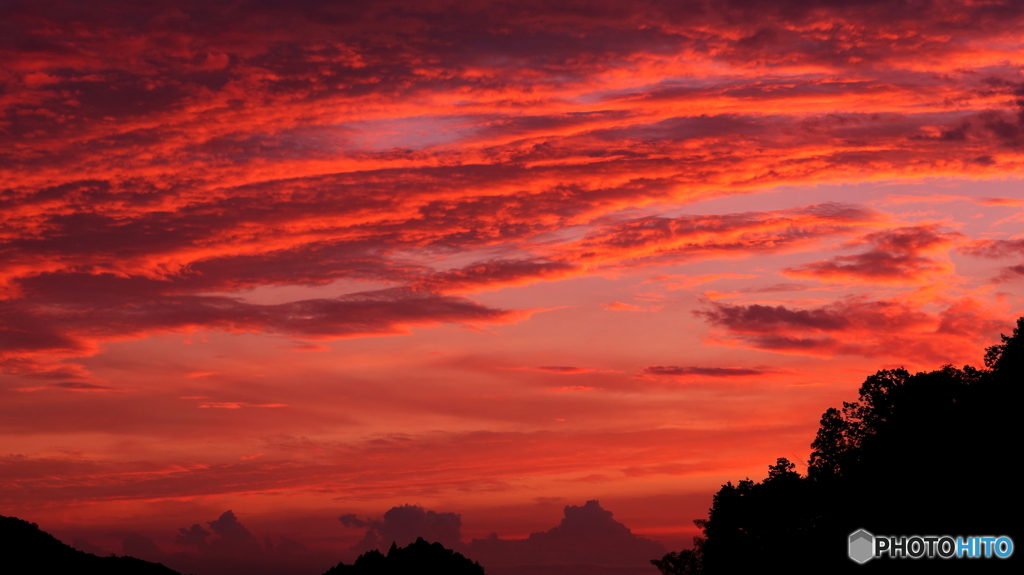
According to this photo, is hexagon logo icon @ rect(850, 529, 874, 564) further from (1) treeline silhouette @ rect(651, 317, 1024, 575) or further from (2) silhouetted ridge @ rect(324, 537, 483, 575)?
(2) silhouetted ridge @ rect(324, 537, 483, 575)

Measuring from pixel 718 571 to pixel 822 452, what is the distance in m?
18.4

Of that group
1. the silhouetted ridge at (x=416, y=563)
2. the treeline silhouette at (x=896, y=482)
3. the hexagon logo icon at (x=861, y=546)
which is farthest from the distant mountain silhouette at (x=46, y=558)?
the hexagon logo icon at (x=861, y=546)

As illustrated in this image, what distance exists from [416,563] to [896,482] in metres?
109

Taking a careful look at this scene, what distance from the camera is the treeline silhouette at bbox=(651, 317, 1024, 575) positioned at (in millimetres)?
76938

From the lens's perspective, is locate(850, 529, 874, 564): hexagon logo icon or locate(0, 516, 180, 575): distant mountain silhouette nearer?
locate(850, 529, 874, 564): hexagon logo icon

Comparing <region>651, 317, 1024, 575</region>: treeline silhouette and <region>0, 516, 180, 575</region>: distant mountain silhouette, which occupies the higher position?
<region>651, 317, 1024, 575</region>: treeline silhouette

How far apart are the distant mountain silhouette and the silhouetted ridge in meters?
35.0

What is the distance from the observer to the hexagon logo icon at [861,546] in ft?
277

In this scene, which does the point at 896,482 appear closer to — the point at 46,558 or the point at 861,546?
the point at 861,546

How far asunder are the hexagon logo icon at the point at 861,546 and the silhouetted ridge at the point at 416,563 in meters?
98.0

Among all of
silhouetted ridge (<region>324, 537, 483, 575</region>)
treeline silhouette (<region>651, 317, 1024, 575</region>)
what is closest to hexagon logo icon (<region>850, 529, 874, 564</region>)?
treeline silhouette (<region>651, 317, 1024, 575</region>)

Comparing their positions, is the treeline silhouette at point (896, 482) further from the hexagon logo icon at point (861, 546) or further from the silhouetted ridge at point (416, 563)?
the silhouetted ridge at point (416, 563)

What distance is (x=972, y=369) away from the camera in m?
96.2

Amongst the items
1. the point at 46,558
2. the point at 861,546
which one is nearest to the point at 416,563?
the point at 46,558
